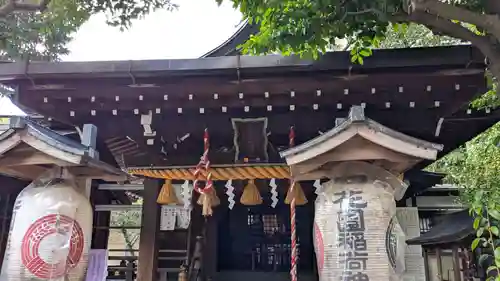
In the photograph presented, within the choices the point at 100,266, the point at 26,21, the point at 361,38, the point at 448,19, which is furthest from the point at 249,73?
the point at 26,21

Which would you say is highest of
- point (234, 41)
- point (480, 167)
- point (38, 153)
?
point (234, 41)

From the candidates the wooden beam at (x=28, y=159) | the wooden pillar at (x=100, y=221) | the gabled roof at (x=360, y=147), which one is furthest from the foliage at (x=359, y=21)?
the wooden pillar at (x=100, y=221)

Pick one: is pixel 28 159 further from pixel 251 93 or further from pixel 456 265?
pixel 456 265

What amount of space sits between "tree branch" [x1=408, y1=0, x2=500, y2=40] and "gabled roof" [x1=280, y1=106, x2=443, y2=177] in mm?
1063

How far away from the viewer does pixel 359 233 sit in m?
3.95

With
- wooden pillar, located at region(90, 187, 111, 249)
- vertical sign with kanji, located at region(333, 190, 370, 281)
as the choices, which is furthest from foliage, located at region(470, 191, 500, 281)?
wooden pillar, located at region(90, 187, 111, 249)

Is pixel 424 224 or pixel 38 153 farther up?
pixel 38 153

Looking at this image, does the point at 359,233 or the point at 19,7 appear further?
the point at 19,7

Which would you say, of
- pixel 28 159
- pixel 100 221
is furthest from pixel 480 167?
pixel 28 159

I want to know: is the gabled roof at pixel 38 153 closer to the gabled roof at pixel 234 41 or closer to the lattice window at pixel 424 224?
the gabled roof at pixel 234 41

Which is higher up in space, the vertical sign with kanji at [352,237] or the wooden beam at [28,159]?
the wooden beam at [28,159]

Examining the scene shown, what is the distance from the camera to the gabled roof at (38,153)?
168 inches

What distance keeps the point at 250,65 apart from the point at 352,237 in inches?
87.9

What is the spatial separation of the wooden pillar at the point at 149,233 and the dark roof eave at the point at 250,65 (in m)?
2.03
